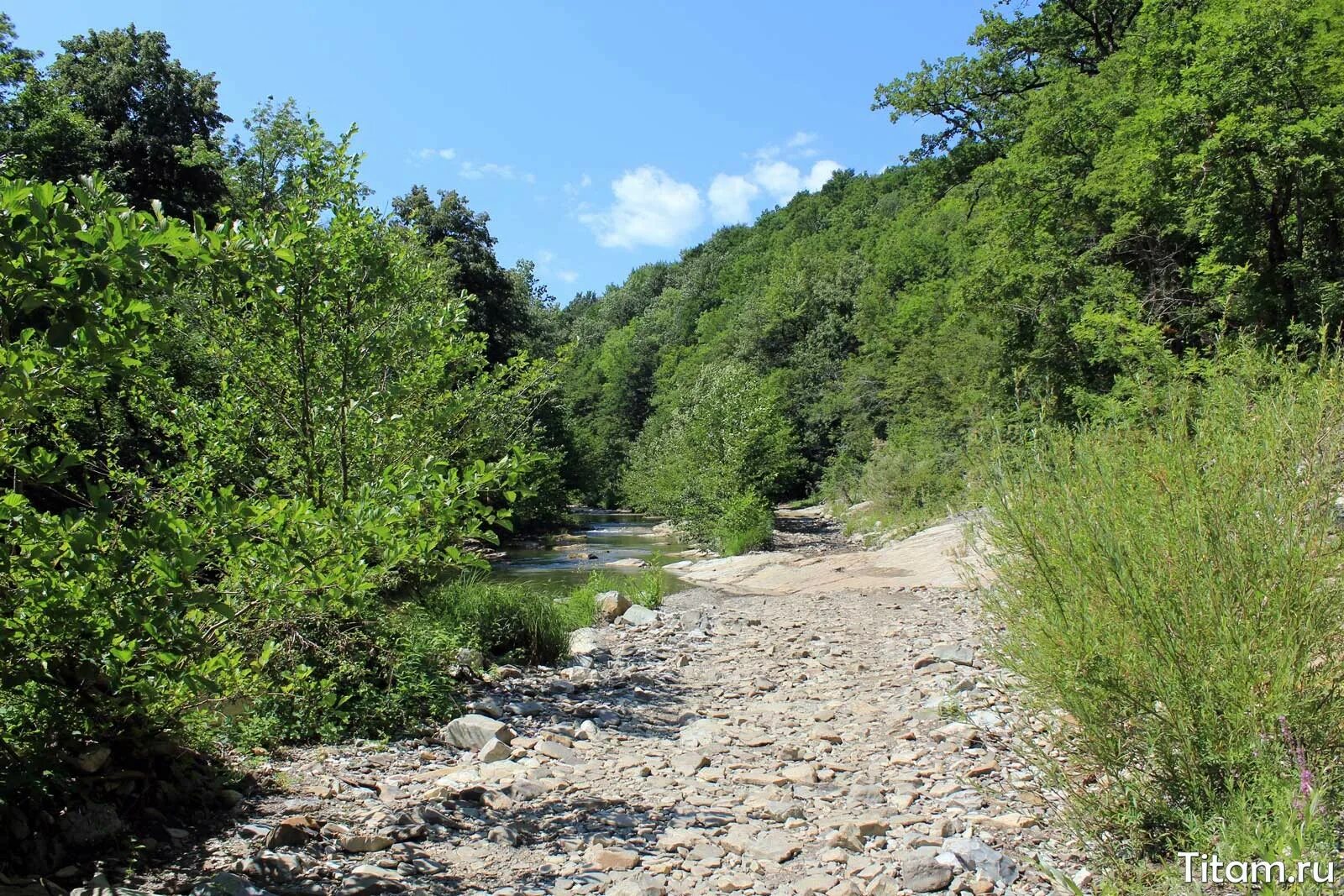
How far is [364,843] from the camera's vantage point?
4.02 metres

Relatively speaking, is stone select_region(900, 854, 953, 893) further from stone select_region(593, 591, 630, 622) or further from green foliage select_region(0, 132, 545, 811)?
stone select_region(593, 591, 630, 622)

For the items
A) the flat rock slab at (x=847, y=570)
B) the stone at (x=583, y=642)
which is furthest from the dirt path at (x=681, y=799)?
the flat rock slab at (x=847, y=570)

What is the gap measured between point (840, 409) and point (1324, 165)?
3413 centimetres

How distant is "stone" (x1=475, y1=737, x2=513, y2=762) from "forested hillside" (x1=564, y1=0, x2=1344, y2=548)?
155 inches

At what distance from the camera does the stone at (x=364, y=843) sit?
3990 millimetres

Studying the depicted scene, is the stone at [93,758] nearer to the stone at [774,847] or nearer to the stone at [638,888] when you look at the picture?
the stone at [638,888]

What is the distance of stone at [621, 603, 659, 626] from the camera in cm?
1238

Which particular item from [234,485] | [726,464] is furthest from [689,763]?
[726,464]

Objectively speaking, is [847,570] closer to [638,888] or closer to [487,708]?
[487,708]

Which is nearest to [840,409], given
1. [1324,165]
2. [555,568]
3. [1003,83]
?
[1003,83]

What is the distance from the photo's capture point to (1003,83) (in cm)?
2311

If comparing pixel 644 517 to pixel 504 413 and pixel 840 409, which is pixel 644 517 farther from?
pixel 504 413

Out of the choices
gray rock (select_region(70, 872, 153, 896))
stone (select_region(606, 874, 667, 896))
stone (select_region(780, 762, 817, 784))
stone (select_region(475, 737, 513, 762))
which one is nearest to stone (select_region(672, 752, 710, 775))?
stone (select_region(780, 762, 817, 784))

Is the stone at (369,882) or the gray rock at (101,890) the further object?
the stone at (369,882)
